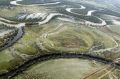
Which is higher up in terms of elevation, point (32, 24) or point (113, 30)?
point (32, 24)

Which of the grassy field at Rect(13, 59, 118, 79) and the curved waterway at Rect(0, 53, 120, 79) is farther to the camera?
the grassy field at Rect(13, 59, 118, 79)

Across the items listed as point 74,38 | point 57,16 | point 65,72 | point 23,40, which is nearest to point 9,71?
point 65,72

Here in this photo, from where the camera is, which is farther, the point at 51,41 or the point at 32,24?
the point at 32,24

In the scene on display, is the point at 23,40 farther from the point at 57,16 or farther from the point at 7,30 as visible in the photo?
the point at 57,16

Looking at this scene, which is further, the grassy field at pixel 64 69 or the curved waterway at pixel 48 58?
the grassy field at pixel 64 69

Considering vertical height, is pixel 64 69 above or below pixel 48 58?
below

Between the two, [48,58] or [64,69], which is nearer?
[64,69]

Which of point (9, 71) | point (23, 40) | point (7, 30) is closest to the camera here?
point (9, 71)

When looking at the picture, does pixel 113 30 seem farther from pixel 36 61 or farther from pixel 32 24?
pixel 36 61

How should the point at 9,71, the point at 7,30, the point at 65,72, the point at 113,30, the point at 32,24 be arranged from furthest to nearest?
the point at 113,30 < the point at 32,24 < the point at 7,30 < the point at 65,72 < the point at 9,71
